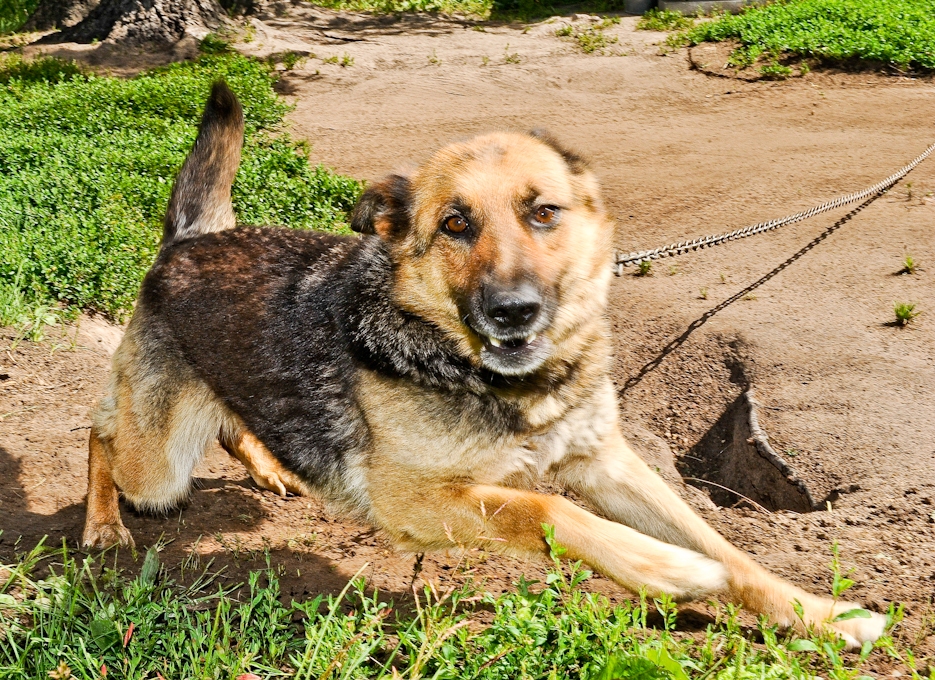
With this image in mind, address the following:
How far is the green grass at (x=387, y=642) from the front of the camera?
106 inches

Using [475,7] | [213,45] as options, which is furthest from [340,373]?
[475,7]

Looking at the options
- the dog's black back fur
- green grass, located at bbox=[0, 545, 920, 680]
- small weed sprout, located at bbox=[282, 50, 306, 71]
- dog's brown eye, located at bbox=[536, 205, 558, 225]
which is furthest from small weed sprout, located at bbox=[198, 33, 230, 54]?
green grass, located at bbox=[0, 545, 920, 680]

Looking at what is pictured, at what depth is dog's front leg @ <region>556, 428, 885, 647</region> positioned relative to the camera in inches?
123

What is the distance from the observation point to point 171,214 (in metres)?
4.35

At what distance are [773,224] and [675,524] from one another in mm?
2877

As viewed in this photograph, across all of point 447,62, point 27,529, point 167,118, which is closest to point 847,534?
point 27,529

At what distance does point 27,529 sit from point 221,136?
2023 mm

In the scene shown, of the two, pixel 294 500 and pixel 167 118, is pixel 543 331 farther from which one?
pixel 167 118

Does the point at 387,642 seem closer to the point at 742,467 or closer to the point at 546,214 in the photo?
the point at 546,214

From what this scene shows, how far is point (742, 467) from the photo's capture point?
494 cm

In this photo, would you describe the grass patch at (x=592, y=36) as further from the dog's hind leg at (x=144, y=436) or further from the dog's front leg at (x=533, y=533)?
the dog's front leg at (x=533, y=533)

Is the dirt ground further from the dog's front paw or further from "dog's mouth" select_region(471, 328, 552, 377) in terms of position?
"dog's mouth" select_region(471, 328, 552, 377)

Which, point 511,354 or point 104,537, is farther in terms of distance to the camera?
point 104,537

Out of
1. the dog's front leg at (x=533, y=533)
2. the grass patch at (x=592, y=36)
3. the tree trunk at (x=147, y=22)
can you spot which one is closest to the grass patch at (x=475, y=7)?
the grass patch at (x=592, y=36)
